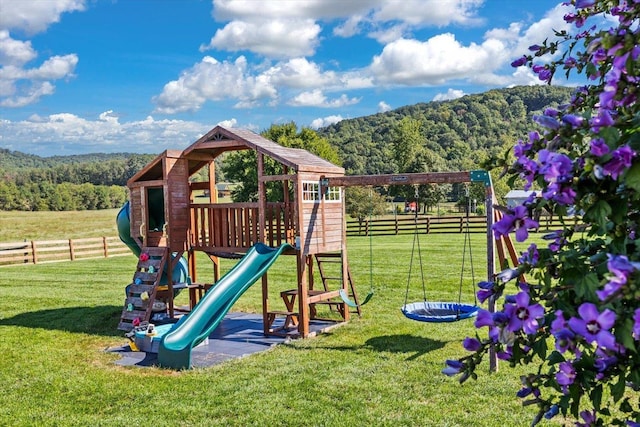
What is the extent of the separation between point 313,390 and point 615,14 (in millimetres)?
5298

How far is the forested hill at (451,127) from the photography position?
247ft

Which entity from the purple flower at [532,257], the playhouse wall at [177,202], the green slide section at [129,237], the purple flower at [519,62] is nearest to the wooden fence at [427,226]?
the green slide section at [129,237]

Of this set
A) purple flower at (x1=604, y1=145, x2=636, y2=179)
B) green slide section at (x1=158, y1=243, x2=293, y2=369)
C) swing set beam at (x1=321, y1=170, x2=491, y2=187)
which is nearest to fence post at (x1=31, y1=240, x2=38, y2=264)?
green slide section at (x1=158, y1=243, x2=293, y2=369)

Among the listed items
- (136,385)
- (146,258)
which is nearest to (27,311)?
(146,258)

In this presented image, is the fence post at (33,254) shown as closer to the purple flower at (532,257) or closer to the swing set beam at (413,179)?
the swing set beam at (413,179)

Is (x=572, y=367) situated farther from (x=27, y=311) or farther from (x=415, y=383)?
(x=27, y=311)

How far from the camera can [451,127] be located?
9100 centimetres

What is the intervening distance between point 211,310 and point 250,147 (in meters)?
2.79

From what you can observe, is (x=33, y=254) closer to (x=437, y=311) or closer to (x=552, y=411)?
(x=437, y=311)

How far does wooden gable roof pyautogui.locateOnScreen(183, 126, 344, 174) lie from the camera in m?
9.04

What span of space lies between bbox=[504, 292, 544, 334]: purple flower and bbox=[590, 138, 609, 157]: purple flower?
0.35 metres

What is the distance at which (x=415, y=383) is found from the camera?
6.43m

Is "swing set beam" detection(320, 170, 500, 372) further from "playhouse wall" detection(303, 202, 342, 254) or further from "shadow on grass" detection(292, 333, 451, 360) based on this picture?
"shadow on grass" detection(292, 333, 451, 360)

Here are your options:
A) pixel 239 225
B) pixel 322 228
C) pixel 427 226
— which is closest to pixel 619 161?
pixel 322 228
